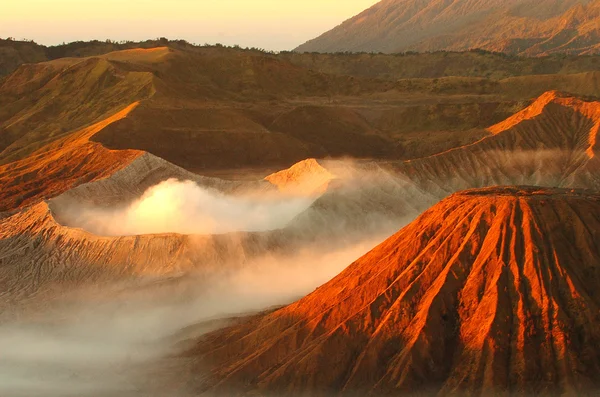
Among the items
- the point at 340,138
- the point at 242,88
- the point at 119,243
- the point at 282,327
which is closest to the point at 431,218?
the point at 282,327

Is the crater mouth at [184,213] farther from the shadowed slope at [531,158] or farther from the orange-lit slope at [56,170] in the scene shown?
the shadowed slope at [531,158]

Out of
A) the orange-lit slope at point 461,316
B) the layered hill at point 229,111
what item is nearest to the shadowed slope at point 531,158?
the layered hill at point 229,111

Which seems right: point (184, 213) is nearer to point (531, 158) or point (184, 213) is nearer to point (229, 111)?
point (531, 158)

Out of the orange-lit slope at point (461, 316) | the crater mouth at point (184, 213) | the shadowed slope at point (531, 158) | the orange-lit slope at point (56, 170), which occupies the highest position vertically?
the shadowed slope at point (531, 158)

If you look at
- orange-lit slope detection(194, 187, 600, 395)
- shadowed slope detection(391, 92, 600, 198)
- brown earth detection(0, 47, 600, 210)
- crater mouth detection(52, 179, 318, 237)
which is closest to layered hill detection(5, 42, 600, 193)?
brown earth detection(0, 47, 600, 210)

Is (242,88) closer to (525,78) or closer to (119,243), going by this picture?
(525,78)

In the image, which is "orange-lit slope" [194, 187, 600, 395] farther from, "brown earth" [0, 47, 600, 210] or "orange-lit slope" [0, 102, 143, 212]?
"brown earth" [0, 47, 600, 210]

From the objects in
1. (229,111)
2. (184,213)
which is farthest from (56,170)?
(229,111)
